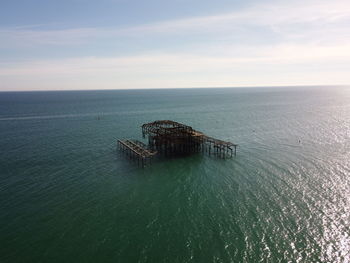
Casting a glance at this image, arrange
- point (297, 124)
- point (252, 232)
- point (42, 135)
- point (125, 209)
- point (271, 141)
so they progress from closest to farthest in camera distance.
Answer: point (252, 232)
point (125, 209)
point (271, 141)
point (42, 135)
point (297, 124)

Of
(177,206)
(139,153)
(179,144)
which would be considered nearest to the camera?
(177,206)

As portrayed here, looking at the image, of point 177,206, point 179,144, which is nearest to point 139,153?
point 179,144

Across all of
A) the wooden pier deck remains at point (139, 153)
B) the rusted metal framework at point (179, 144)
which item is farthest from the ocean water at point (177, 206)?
the rusted metal framework at point (179, 144)

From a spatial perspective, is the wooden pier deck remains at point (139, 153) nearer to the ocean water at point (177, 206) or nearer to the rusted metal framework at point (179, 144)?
the rusted metal framework at point (179, 144)

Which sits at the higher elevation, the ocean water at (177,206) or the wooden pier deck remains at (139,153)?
the wooden pier deck remains at (139,153)

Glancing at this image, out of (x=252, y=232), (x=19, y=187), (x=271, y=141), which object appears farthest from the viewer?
(x=271, y=141)

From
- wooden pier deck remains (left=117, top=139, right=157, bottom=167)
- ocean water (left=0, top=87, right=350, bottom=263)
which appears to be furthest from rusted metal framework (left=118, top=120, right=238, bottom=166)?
ocean water (left=0, top=87, right=350, bottom=263)

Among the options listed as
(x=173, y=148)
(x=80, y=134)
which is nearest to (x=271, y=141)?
(x=173, y=148)

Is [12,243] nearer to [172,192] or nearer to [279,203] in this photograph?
[172,192]

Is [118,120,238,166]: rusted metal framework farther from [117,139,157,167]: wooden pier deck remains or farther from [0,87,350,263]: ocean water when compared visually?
[0,87,350,263]: ocean water

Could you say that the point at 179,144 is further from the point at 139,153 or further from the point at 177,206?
the point at 177,206

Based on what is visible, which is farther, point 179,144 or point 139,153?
point 179,144
